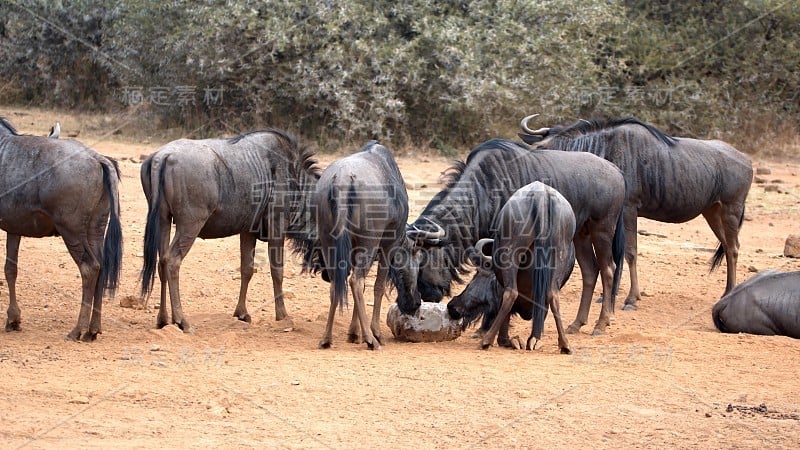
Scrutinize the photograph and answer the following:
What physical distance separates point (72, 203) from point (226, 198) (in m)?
1.33

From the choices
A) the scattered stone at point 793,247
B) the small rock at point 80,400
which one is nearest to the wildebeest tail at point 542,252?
the small rock at point 80,400

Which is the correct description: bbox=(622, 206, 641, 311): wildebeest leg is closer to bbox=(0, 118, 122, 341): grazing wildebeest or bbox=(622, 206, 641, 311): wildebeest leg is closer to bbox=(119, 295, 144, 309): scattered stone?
bbox=(119, 295, 144, 309): scattered stone

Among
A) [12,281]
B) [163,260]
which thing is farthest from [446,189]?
[12,281]

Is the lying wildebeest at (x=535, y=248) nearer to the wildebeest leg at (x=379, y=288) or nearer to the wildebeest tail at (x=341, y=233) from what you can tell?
the wildebeest leg at (x=379, y=288)

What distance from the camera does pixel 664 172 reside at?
10.6 meters

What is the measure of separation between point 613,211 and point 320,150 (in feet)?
27.5

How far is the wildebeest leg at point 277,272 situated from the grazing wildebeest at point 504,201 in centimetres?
122

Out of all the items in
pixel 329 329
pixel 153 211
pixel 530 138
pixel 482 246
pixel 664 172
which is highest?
pixel 530 138

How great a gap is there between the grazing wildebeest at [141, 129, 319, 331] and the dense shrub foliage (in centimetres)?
728

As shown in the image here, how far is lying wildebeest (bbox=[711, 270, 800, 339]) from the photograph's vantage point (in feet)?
28.7

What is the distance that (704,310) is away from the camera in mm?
10359

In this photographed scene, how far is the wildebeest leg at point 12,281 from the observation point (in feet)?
26.8

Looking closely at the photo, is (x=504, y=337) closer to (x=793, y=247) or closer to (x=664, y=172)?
(x=664, y=172)

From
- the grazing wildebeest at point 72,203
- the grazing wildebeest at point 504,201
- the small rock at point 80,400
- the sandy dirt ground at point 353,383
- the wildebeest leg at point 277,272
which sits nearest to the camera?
the sandy dirt ground at point 353,383
